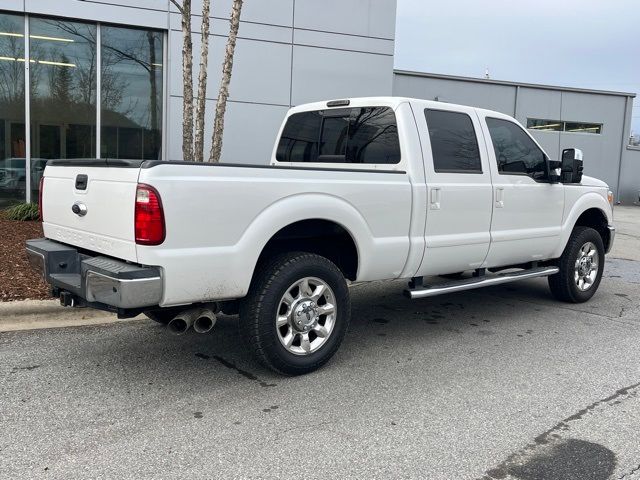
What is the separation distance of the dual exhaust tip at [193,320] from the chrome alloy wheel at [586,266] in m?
4.58

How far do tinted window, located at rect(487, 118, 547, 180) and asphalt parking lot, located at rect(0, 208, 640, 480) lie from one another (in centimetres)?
157

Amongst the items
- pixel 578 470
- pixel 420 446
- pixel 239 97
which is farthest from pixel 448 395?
pixel 239 97

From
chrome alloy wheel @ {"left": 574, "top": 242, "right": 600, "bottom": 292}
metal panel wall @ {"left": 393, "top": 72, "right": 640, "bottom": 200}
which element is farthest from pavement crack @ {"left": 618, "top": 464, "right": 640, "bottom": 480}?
metal panel wall @ {"left": 393, "top": 72, "right": 640, "bottom": 200}

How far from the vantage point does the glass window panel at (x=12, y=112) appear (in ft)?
38.2

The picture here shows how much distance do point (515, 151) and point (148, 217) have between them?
155 inches

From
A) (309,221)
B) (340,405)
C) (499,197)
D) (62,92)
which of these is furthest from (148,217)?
(62,92)

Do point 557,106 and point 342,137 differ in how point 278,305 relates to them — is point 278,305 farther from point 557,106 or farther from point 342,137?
point 557,106

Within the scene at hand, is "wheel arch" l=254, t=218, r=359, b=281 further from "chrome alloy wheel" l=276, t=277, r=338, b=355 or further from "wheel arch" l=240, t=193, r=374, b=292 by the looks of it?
"chrome alloy wheel" l=276, t=277, r=338, b=355

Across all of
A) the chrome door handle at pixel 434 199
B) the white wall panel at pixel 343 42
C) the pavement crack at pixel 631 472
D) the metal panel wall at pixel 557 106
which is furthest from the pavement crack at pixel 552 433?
the metal panel wall at pixel 557 106

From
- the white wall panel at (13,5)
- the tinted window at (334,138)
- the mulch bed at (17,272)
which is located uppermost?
the white wall panel at (13,5)

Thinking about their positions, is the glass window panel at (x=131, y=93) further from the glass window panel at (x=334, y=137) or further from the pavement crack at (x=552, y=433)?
the pavement crack at (x=552, y=433)

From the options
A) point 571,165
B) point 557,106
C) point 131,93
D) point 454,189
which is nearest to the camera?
point 454,189

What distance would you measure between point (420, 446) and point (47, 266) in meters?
2.80

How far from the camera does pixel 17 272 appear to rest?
668cm
